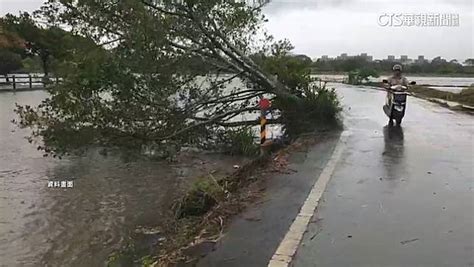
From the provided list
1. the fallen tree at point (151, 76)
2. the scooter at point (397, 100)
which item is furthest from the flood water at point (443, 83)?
the fallen tree at point (151, 76)

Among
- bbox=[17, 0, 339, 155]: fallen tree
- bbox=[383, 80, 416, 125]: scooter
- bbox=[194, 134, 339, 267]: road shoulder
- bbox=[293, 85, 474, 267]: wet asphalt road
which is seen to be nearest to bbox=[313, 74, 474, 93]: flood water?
bbox=[383, 80, 416, 125]: scooter

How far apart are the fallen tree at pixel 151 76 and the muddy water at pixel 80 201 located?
38.3 inches

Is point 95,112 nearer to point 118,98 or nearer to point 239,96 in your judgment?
point 118,98

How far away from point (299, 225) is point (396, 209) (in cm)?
153

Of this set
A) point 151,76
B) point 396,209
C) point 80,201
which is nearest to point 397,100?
point 151,76

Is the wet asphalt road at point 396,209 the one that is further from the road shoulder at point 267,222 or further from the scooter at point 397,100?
the scooter at point 397,100

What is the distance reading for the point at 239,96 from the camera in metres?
17.5

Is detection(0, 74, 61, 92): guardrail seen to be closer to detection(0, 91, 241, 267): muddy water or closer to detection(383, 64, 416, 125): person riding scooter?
detection(0, 91, 241, 267): muddy water

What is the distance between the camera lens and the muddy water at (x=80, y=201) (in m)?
9.16

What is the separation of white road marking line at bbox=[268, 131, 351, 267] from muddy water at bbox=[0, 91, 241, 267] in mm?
3092

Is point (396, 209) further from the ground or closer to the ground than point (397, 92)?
closer to the ground

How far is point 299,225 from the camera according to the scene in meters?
6.75

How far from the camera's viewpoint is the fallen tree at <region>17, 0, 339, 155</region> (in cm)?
1363

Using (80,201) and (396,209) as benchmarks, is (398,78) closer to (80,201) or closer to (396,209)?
(80,201)
